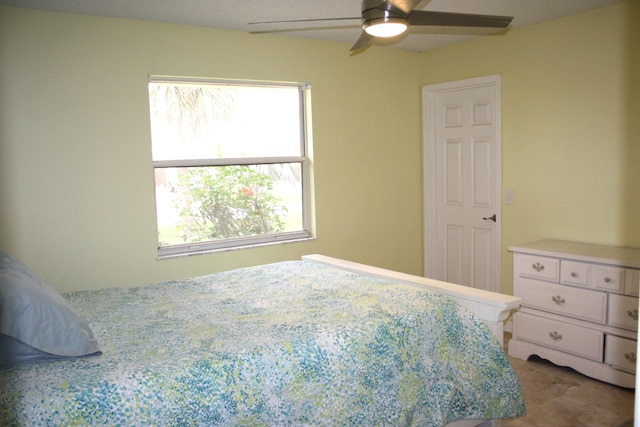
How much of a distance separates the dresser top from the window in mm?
1736

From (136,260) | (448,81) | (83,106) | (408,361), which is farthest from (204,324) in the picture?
(448,81)

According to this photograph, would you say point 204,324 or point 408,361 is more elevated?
point 204,324

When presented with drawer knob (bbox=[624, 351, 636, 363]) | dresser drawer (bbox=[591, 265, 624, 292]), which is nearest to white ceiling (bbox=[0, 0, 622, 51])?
dresser drawer (bbox=[591, 265, 624, 292])

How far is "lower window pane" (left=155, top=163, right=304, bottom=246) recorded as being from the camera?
151 inches

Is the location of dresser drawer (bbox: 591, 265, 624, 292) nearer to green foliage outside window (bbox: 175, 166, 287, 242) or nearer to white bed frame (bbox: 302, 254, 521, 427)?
white bed frame (bbox: 302, 254, 521, 427)

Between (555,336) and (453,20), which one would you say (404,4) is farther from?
(555,336)

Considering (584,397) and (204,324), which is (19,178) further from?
(584,397)

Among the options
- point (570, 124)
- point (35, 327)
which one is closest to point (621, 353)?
point (570, 124)

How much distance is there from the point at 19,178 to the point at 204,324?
5.85 ft

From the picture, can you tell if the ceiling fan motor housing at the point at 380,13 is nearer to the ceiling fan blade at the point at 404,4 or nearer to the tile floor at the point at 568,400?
the ceiling fan blade at the point at 404,4

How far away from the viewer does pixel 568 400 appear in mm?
3139

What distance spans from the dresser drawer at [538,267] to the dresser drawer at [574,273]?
0.04 metres

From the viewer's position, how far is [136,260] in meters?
3.67

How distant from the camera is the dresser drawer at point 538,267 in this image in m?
3.54
